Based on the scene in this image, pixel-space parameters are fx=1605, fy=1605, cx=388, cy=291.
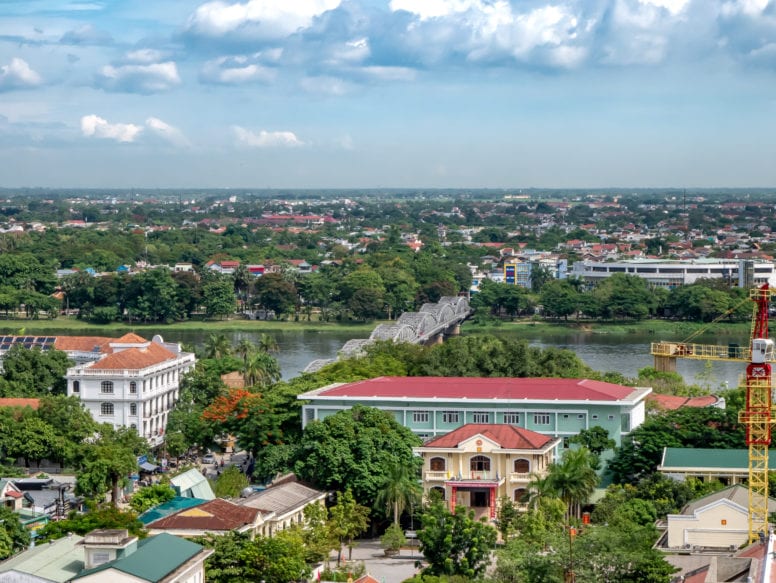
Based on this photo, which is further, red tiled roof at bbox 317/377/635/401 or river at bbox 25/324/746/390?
river at bbox 25/324/746/390

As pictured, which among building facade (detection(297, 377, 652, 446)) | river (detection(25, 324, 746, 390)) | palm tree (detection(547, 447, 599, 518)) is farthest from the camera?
river (detection(25, 324, 746, 390))

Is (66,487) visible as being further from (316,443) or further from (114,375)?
(114,375)

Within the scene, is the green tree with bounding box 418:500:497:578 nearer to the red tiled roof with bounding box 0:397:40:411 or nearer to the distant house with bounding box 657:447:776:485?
the distant house with bounding box 657:447:776:485

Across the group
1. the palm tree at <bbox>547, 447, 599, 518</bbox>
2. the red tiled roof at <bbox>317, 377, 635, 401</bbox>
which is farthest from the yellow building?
the red tiled roof at <bbox>317, 377, 635, 401</bbox>

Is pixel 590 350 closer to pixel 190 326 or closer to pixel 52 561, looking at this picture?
pixel 190 326

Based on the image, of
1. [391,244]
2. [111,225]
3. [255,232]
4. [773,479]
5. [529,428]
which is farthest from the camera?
[111,225]

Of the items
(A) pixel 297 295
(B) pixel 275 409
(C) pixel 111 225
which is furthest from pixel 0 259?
(C) pixel 111 225
